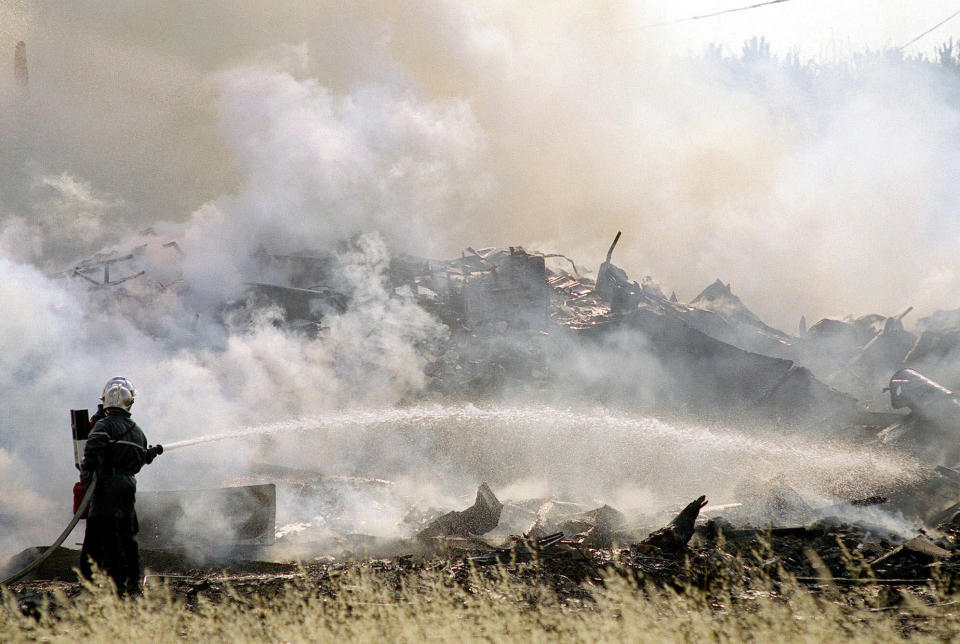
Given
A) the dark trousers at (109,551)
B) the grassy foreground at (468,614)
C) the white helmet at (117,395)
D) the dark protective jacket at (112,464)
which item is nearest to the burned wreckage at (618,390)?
the grassy foreground at (468,614)

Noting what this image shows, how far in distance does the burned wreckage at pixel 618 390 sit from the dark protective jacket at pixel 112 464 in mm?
2312

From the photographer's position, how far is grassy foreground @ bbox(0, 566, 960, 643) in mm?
5902

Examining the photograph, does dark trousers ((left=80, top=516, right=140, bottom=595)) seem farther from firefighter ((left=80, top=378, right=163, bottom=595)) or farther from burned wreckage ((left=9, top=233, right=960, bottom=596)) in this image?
burned wreckage ((left=9, top=233, right=960, bottom=596))

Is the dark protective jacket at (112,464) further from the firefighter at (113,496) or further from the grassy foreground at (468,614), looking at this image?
the grassy foreground at (468,614)

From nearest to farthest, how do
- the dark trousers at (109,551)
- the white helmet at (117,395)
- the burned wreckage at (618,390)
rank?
the dark trousers at (109,551) → the white helmet at (117,395) → the burned wreckage at (618,390)

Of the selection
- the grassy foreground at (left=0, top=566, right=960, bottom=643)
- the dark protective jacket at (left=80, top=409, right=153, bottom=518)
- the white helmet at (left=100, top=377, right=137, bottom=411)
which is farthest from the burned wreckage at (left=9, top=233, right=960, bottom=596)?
the white helmet at (left=100, top=377, right=137, bottom=411)

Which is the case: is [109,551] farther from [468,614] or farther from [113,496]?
[468,614]

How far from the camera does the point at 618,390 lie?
20.3 metres

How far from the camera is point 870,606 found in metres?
7.70

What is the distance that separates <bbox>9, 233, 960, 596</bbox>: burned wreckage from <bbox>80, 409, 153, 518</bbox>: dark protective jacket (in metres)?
2.31

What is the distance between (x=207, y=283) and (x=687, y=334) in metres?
13.1

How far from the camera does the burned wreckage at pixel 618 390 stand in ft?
32.5

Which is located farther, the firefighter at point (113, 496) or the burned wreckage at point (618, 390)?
the burned wreckage at point (618, 390)

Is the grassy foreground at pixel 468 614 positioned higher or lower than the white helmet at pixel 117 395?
lower
